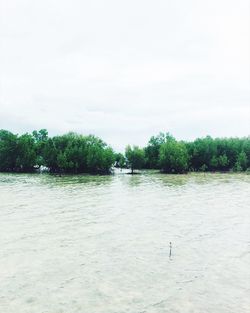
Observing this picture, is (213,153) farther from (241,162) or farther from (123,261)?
(123,261)

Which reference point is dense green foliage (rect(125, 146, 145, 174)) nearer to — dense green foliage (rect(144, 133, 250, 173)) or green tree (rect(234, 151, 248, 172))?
dense green foliage (rect(144, 133, 250, 173))

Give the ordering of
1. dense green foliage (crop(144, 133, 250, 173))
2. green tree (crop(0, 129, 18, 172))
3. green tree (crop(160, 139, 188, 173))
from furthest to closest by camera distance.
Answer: dense green foliage (crop(144, 133, 250, 173)) → green tree (crop(0, 129, 18, 172)) → green tree (crop(160, 139, 188, 173))

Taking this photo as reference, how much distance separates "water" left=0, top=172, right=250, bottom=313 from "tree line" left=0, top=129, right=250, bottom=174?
71.2m

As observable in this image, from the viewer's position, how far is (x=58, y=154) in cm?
10425

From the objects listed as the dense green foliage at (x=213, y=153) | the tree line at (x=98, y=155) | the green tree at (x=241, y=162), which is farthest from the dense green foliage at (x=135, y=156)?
the green tree at (x=241, y=162)

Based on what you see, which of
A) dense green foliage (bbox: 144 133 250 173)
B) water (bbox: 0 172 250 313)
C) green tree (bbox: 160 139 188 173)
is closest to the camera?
water (bbox: 0 172 250 313)

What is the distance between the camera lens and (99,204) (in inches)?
1548

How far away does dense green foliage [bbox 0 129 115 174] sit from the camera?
104 metres

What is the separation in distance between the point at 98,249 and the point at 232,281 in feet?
25.4

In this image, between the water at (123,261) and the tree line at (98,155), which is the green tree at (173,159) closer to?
the tree line at (98,155)

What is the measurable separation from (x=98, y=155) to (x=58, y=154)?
10879 millimetres

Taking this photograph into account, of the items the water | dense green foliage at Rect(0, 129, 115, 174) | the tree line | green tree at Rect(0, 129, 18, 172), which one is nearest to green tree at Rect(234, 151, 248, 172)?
the tree line

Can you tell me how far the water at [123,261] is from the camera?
13.4 metres

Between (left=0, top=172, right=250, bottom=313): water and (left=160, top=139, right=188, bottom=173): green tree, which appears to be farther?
(left=160, top=139, right=188, bottom=173): green tree
